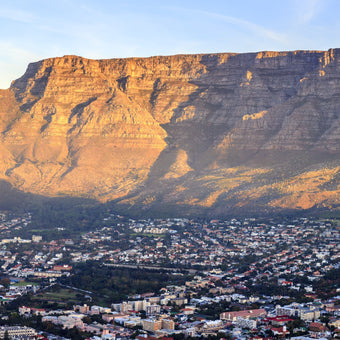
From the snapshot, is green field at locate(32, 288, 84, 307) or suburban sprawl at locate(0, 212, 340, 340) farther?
green field at locate(32, 288, 84, 307)

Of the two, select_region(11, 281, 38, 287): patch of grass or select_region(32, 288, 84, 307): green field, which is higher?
select_region(11, 281, 38, 287): patch of grass

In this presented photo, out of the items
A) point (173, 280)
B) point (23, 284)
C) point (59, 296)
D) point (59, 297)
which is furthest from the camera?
point (173, 280)

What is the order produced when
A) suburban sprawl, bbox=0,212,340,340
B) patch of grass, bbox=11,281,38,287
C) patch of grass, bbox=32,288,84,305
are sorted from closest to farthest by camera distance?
suburban sprawl, bbox=0,212,340,340, patch of grass, bbox=32,288,84,305, patch of grass, bbox=11,281,38,287

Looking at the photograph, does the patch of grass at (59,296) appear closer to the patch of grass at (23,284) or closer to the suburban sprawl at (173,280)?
the suburban sprawl at (173,280)

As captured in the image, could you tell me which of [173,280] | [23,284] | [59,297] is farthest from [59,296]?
[173,280]

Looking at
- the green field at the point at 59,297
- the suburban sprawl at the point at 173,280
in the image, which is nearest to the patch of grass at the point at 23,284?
the suburban sprawl at the point at 173,280

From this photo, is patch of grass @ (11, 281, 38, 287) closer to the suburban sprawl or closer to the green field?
the suburban sprawl

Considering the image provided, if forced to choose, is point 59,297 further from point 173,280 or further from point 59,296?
point 173,280

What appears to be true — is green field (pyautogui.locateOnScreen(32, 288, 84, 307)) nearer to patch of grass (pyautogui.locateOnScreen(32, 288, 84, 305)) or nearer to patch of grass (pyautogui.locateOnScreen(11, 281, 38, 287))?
patch of grass (pyautogui.locateOnScreen(32, 288, 84, 305))

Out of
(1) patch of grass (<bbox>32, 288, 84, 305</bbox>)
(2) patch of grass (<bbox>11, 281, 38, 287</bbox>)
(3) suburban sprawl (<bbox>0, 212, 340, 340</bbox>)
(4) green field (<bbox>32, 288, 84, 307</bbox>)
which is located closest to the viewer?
(3) suburban sprawl (<bbox>0, 212, 340, 340</bbox>)

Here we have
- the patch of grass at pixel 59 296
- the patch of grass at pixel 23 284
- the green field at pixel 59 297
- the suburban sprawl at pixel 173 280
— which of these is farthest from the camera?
the patch of grass at pixel 23 284

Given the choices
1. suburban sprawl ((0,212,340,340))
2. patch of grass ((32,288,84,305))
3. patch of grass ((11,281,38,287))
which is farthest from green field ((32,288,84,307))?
patch of grass ((11,281,38,287))
